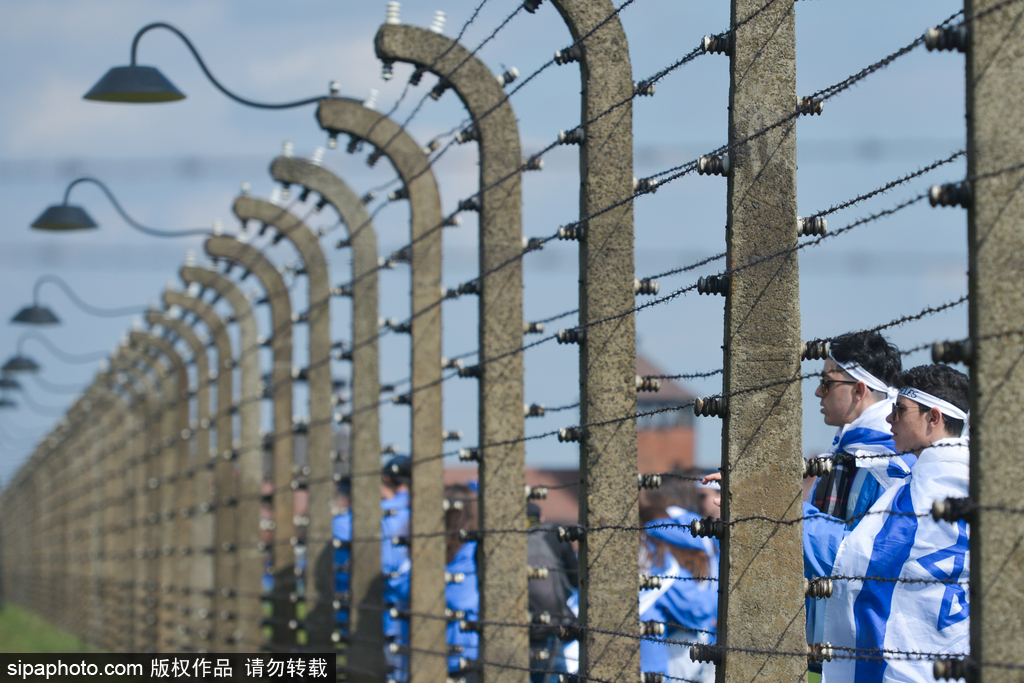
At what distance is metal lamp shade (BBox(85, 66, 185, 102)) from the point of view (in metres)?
7.39

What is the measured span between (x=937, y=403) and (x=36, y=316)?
12145 millimetres

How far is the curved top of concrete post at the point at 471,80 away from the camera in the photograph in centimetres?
511

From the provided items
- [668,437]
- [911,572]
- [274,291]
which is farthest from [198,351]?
[668,437]

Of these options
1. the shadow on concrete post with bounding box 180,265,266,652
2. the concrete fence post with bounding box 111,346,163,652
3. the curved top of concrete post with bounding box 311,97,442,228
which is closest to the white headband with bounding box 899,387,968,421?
the curved top of concrete post with bounding box 311,97,442,228

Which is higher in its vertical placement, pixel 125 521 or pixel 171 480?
pixel 171 480

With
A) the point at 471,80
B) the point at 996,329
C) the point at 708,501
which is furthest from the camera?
the point at 708,501

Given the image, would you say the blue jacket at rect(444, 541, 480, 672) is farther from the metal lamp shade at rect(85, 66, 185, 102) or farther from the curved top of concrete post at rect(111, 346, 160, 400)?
the curved top of concrete post at rect(111, 346, 160, 400)

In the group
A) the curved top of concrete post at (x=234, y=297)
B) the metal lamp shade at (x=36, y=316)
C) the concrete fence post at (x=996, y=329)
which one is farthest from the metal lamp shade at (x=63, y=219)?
the concrete fence post at (x=996, y=329)

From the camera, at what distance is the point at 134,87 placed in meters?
7.39

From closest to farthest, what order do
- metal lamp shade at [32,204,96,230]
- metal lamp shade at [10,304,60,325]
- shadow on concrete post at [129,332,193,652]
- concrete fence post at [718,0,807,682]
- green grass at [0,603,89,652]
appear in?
concrete fence post at [718,0,807,682] < metal lamp shade at [32,204,96,230] < shadow on concrete post at [129,332,193,652] < metal lamp shade at [10,304,60,325] < green grass at [0,603,89,652]

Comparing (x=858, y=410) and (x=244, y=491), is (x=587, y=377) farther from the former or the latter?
(x=244, y=491)

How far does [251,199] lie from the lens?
8203 mm

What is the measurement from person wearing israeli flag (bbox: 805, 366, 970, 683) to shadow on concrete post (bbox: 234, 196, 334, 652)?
4.07m

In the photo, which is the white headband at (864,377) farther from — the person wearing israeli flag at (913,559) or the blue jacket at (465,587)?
the blue jacket at (465,587)
